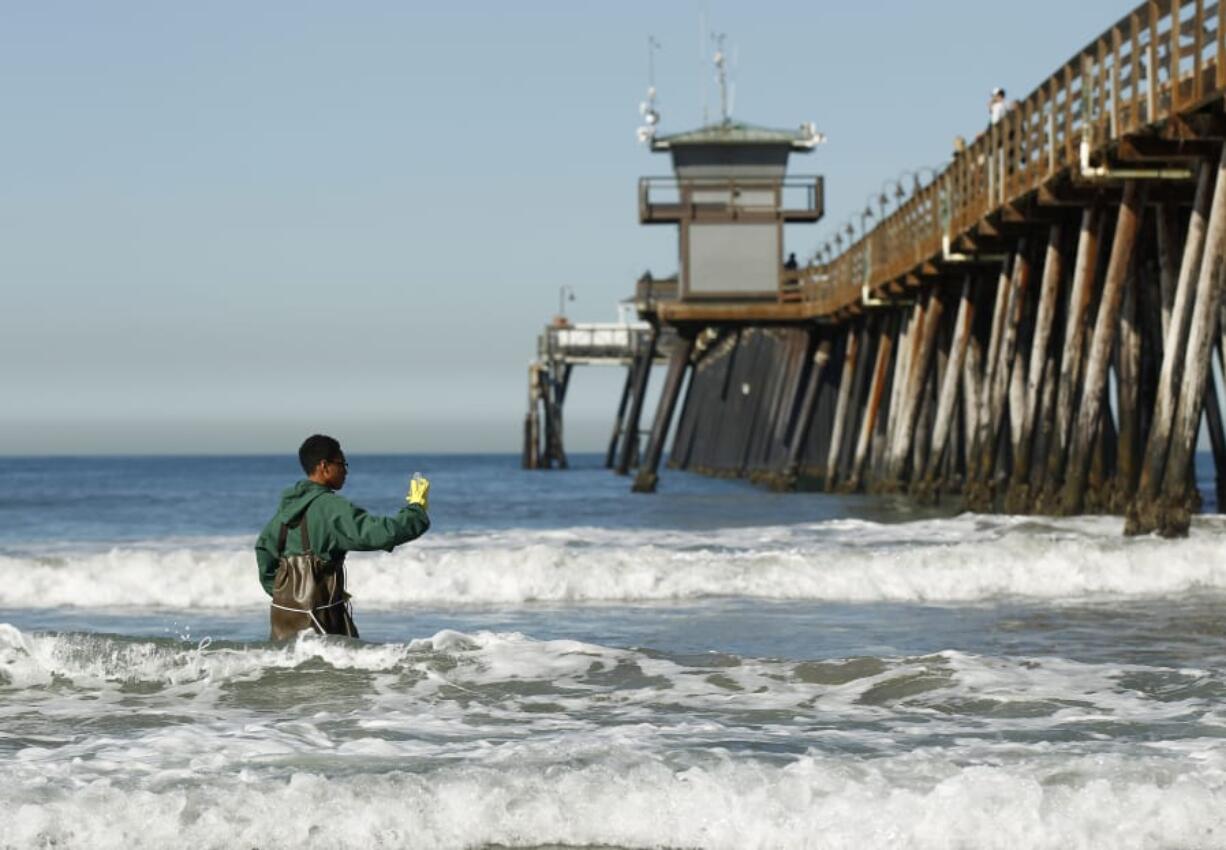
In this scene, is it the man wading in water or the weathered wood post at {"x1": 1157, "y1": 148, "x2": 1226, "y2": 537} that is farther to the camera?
the weathered wood post at {"x1": 1157, "y1": 148, "x2": 1226, "y2": 537}

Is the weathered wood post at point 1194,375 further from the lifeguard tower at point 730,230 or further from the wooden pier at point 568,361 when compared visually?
the wooden pier at point 568,361

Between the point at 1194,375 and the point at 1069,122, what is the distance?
169 inches

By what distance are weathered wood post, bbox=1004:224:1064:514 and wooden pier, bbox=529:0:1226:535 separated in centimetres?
3

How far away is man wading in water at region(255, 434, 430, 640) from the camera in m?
7.31

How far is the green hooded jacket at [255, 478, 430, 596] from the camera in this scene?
7.16 meters

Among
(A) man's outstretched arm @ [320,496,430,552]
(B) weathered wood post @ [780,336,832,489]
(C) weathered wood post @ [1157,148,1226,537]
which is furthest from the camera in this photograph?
(B) weathered wood post @ [780,336,832,489]

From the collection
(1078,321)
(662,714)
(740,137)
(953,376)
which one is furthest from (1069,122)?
(740,137)

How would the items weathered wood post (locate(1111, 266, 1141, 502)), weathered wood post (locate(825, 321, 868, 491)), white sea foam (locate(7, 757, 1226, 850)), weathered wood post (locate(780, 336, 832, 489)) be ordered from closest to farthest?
white sea foam (locate(7, 757, 1226, 850)) → weathered wood post (locate(1111, 266, 1141, 502)) → weathered wood post (locate(825, 321, 868, 491)) → weathered wood post (locate(780, 336, 832, 489))

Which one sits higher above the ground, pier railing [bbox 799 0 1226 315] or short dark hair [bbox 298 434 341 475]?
pier railing [bbox 799 0 1226 315]

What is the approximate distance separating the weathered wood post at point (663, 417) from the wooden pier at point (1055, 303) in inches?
91.3

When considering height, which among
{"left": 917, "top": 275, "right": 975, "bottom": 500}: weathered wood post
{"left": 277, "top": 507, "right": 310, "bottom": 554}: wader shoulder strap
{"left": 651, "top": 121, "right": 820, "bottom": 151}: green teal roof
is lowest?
{"left": 277, "top": 507, "right": 310, "bottom": 554}: wader shoulder strap

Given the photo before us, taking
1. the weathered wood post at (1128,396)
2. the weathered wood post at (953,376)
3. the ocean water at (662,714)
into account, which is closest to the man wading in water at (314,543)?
the ocean water at (662,714)

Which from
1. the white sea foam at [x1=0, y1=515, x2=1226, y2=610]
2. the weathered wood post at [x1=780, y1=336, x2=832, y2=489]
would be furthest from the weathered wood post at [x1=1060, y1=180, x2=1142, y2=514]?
the weathered wood post at [x1=780, y1=336, x2=832, y2=489]

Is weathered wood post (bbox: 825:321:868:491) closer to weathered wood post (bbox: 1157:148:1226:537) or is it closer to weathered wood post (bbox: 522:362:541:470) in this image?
weathered wood post (bbox: 1157:148:1226:537)
